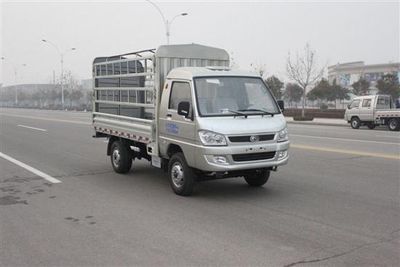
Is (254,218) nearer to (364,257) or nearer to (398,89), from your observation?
(364,257)

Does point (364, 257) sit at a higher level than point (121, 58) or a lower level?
lower

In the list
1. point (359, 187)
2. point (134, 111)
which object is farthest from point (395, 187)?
point (134, 111)

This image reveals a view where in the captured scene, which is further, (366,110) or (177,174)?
(366,110)

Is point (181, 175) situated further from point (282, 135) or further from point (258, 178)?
point (282, 135)

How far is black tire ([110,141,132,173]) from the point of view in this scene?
11.1 m

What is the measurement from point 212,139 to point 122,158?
3733 millimetres

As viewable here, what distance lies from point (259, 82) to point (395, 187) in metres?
3.28

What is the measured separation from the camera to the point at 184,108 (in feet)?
27.4

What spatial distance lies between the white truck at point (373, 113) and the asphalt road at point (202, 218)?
17440mm

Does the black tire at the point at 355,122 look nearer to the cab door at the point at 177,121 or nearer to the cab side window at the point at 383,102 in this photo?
the cab side window at the point at 383,102

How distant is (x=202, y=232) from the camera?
641 cm

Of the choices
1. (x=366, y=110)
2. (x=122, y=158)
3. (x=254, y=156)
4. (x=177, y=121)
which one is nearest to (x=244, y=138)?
(x=254, y=156)

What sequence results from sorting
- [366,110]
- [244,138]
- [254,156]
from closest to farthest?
[244,138] < [254,156] < [366,110]

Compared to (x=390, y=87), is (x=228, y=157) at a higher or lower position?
lower
